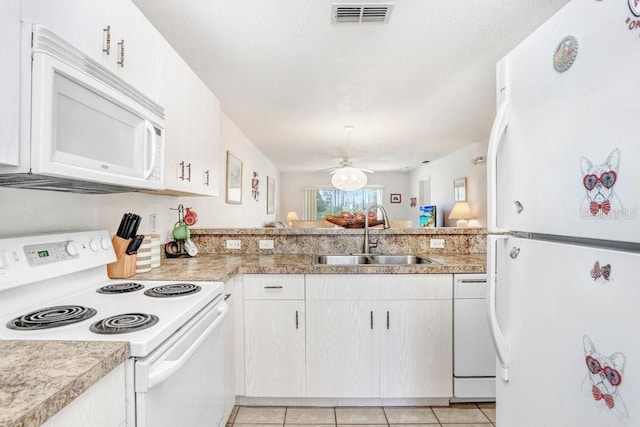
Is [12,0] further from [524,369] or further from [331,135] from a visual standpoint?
[331,135]

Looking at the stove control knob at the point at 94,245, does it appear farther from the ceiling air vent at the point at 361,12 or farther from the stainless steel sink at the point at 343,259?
the ceiling air vent at the point at 361,12

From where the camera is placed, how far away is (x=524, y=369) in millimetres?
1061

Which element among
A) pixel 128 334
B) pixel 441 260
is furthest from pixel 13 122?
pixel 441 260

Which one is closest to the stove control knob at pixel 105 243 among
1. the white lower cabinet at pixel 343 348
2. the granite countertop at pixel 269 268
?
the granite countertop at pixel 269 268

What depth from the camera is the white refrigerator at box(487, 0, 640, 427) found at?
27.5 inches

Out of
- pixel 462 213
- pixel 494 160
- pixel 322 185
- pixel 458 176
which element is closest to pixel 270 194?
pixel 322 185

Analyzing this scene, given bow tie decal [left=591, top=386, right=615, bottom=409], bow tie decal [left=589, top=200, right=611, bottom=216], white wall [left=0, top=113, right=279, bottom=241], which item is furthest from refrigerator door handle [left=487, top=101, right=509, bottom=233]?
white wall [left=0, top=113, right=279, bottom=241]

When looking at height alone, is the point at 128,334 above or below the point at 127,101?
below

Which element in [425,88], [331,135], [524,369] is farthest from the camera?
[331,135]

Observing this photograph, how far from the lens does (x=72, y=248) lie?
133 centimetres

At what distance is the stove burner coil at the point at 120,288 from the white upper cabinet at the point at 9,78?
71 centimetres

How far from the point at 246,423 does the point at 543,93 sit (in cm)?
208

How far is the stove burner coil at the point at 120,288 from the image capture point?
1.39 metres

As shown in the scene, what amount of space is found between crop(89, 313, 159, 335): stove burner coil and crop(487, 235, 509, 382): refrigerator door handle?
3.59 ft
